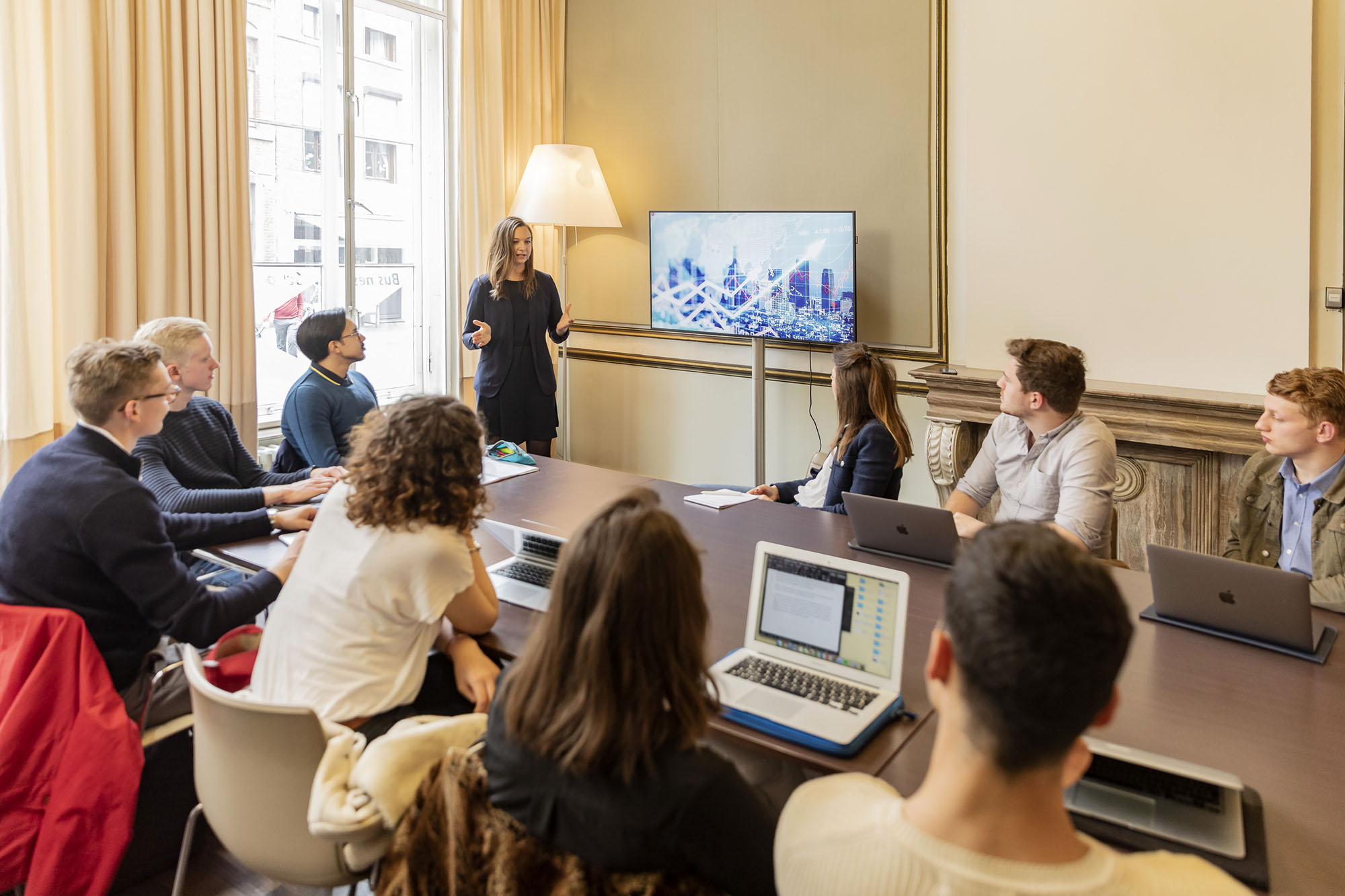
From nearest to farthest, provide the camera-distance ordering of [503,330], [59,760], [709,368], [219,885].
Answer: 1. [59,760]
2. [219,885]
3. [503,330]
4. [709,368]

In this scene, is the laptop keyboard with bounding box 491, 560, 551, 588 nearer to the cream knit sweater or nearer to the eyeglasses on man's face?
the eyeglasses on man's face

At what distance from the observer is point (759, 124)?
4.95 meters

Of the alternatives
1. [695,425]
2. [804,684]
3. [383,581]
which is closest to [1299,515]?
[804,684]

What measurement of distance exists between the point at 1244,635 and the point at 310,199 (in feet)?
13.9

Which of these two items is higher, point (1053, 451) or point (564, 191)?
point (564, 191)

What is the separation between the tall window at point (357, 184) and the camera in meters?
4.51

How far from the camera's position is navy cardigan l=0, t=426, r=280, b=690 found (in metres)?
1.98

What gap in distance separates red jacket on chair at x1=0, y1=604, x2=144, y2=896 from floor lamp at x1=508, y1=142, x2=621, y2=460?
11.8 feet

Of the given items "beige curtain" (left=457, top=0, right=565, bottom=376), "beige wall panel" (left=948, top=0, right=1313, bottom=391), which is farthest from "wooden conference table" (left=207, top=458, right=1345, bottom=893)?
"beige curtain" (left=457, top=0, right=565, bottom=376)

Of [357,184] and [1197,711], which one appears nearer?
[1197,711]

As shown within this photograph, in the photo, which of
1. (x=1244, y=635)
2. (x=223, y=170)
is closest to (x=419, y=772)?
(x=1244, y=635)

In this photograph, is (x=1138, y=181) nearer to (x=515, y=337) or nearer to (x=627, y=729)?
(x=515, y=337)

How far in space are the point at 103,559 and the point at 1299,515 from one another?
2621 millimetres

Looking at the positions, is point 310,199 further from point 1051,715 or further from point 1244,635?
point 1051,715
